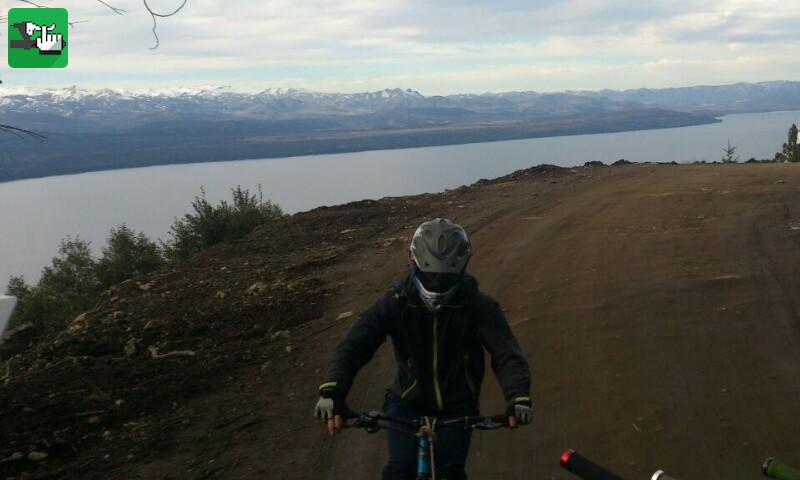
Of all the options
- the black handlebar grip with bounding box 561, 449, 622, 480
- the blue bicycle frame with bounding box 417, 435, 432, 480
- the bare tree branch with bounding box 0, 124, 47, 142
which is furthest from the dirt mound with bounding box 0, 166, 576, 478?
the black handlebar grip with bounding box 561, 449, 622, 480

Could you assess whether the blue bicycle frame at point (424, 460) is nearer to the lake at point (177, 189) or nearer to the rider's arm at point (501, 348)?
the rider's arm at point (501, 348)

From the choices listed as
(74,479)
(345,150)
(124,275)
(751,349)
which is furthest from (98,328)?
(345,150)

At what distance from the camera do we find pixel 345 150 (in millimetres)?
173375

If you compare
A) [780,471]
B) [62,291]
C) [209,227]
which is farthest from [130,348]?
[62,291]

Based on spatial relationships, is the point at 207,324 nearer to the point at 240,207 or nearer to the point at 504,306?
the point at 504,306

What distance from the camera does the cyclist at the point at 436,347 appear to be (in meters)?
3.20

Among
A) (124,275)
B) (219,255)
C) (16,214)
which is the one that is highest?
(219,255)

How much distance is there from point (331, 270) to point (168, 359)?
12.9 ft

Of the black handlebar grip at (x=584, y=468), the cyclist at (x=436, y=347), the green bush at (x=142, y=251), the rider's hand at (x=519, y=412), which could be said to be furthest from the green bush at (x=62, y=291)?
the black handlebar grip at (x=584, y=468)

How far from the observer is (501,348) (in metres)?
3.43

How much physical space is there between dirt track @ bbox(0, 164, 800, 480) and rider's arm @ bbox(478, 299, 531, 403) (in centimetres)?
199

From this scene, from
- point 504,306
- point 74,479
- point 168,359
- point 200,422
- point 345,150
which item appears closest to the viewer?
point 74,479

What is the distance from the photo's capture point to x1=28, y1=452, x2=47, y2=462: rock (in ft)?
19.6

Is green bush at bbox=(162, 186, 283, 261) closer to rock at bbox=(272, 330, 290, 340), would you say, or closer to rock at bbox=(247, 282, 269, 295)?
rock at bbox=(247, 282, 269, 295)
